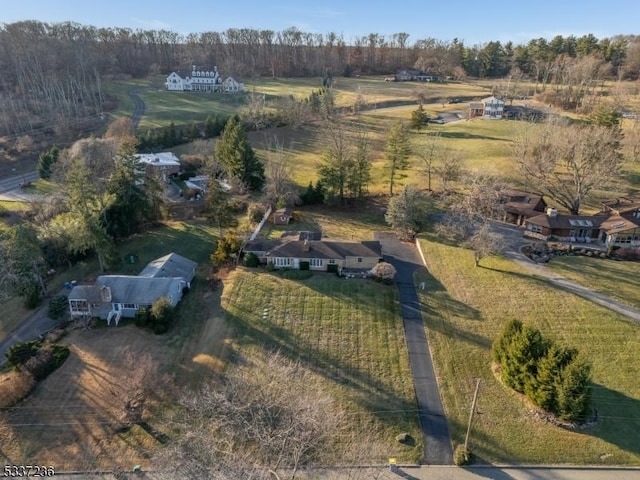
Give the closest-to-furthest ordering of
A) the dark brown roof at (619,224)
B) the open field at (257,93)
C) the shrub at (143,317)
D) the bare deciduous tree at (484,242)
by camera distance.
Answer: the shrub at (143,317) → the bare deciduous tree at (484,242) → the dark brown roof at (619,224) → the open field at (257,93)

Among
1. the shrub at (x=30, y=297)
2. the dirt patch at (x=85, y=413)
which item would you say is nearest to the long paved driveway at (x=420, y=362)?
the dirt patch at (x=85, y=413)

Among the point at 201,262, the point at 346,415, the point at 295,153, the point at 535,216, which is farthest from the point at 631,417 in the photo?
the point at 295,153

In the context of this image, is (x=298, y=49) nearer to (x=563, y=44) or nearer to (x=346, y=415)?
(x=563, y=44)

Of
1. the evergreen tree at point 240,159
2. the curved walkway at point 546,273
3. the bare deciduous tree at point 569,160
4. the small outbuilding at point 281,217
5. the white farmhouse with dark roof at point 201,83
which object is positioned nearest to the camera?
the curved walkway at point 546,273

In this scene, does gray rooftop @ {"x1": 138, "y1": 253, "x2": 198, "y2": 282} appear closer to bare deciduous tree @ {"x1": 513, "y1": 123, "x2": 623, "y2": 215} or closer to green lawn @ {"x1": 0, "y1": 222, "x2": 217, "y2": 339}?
green lawn @ {"x1": 0, "y1": 222, "x2": 217, "y2": 339}

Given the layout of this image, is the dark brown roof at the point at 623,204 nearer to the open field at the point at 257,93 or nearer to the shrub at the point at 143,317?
the shrub at the point at 143,317

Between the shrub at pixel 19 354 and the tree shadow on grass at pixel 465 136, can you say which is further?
the tree shadow on grass at pixel 465 136
